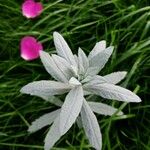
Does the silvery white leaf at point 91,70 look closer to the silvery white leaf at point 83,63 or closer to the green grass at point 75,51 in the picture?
the silvery white leaf at point 83,63

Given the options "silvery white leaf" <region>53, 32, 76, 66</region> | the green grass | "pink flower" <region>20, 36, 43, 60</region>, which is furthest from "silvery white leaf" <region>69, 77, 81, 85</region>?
"pink flower" <region>20, 36, 43, 60</region>

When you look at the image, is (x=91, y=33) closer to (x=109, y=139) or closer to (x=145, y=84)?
(x=145, y=84)

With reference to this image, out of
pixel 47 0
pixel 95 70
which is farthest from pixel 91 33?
pixel 95 70

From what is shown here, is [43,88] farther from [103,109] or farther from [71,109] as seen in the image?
[103,109]

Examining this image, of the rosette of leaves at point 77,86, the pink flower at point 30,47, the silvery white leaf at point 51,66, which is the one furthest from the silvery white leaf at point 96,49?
the pink flower at point 30,47

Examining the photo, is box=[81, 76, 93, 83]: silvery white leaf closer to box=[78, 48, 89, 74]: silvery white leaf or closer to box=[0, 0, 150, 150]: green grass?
box=[78, 48, 89, 74]: silvery white leaf

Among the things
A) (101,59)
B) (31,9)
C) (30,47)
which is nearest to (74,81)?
(101,59)
